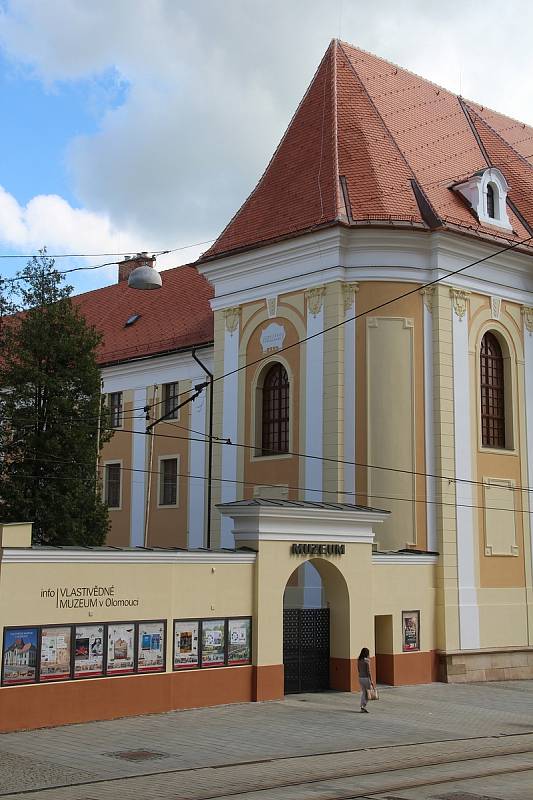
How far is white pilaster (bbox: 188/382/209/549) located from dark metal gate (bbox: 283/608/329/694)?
12.3 meters

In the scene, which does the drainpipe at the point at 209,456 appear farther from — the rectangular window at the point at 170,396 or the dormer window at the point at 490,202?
the dormer window at the point at 490,202

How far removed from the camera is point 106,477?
4153cm

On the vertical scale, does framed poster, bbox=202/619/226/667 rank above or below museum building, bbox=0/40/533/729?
below

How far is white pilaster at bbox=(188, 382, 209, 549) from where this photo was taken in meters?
36.4

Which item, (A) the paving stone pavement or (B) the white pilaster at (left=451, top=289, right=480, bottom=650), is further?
(B) the white pilaster at (left=451, top=289, right=480, bottom=650)

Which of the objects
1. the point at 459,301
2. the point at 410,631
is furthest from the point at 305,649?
the point at 459,301

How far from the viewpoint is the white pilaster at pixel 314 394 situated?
2905 cm

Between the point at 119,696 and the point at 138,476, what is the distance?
21.0m

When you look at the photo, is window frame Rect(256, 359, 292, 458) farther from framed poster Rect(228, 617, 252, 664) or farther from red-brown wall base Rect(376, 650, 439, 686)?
framed poster Rect(228, 617, 252, 664)

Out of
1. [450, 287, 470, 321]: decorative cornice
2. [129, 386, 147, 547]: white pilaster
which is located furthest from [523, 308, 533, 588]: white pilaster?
[129, 386, 147, 547]: white pilaster

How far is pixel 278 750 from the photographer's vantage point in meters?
16.3

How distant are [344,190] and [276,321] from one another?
437 cm

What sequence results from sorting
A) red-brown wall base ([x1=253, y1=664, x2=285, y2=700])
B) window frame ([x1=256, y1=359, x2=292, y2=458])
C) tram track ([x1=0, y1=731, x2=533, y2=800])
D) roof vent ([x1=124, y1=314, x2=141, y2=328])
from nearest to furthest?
tram track ([x1=0, y1=731, x2=533, y2=800])
red-brown wall base ([x1=253, y1=664, x2=285, y2=700])
window frame ([x1=256, y1=359, x2=292, y2=458])
roof vent ([x1=124, y1=314, x2=141, y2=328])

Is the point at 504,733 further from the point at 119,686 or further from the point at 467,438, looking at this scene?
the point at 467,438
